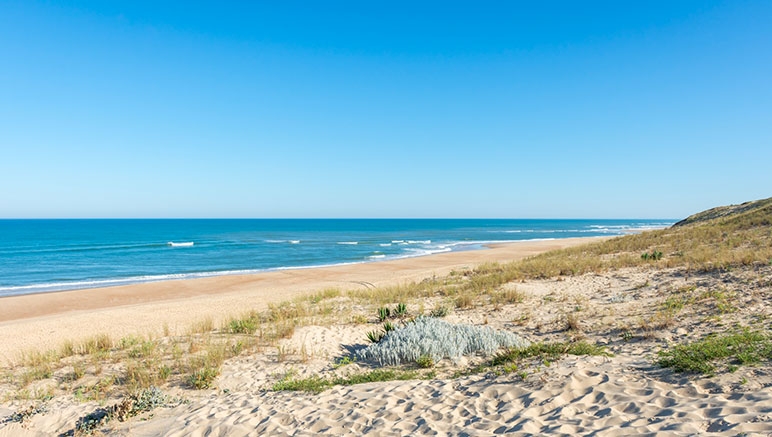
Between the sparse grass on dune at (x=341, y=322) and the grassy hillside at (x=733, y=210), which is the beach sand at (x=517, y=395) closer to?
the sparse grass on dune at (x=341, y=322)

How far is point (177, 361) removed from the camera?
Answer: 26.0 feet

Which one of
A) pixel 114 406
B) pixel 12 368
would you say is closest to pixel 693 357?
pixel 114 406

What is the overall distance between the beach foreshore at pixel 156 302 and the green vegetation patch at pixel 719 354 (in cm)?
1130

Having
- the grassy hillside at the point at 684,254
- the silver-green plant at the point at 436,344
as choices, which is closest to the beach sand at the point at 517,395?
the silver-green plant at the point at 436,344

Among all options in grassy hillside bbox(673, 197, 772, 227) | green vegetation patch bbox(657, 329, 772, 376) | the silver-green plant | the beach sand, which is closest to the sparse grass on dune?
green vegetation patch bbox(657, 329, 772, 376)

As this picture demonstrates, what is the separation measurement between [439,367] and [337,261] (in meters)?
32.4

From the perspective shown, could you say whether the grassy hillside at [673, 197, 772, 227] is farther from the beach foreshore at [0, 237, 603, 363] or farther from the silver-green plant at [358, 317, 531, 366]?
the silver-green plant at [358, 317, 531, 366]

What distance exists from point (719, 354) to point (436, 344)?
13.7ft

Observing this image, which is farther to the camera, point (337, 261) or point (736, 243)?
point (337, 261)

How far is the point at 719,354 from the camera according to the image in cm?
545

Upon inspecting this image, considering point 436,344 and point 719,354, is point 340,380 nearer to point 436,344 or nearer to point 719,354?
point 436,344

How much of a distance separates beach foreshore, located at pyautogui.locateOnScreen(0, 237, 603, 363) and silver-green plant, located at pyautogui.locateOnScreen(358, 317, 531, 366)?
21.8ft

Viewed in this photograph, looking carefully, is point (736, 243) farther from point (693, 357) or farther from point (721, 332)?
point (693, 357)

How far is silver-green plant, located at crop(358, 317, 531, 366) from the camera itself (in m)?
7.42
